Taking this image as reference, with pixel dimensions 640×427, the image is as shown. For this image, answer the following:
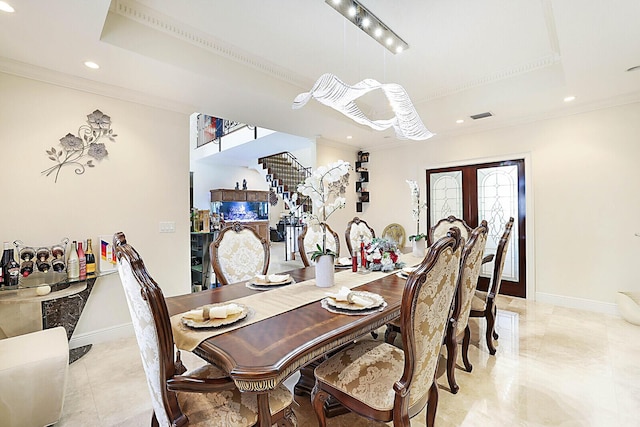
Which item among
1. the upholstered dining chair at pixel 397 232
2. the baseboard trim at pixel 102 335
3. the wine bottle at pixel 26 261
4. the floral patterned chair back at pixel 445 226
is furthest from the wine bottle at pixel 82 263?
the upholstered dining chair at pixel 397 232

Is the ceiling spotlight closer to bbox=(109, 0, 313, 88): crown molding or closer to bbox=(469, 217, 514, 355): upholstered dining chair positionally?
bbox=(109, 0, 313, 88): crown molding

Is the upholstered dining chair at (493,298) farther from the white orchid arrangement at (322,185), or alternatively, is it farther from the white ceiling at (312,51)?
the white ceiling at (312,51)

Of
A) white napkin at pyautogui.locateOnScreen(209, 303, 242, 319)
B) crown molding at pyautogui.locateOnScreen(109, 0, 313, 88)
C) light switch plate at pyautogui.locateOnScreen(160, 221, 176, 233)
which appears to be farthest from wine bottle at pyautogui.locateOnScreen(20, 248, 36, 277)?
white napkin at pyautogui.locateOnScreen(209, 303, 242, 319)

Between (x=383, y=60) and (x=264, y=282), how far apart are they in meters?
2.60

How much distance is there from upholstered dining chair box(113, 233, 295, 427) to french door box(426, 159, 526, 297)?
13.9ft

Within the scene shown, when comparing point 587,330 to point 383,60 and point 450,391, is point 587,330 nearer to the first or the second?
point 450,391

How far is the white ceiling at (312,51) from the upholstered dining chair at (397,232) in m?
2.27

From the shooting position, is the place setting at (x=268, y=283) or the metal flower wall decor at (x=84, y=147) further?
the metal flower wall decor at (x=84, y=147)

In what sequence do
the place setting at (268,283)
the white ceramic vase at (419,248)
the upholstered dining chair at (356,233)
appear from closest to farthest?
the place setting at (268,283) < the white ceramic vase at (419,248) < the upholstered dining chair at (356,233)

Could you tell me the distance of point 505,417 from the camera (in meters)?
1.82

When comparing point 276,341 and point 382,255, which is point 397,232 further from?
point 276,341

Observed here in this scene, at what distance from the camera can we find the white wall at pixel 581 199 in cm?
350

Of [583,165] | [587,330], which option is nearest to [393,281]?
[587,330]

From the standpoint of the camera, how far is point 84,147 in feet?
9.43
